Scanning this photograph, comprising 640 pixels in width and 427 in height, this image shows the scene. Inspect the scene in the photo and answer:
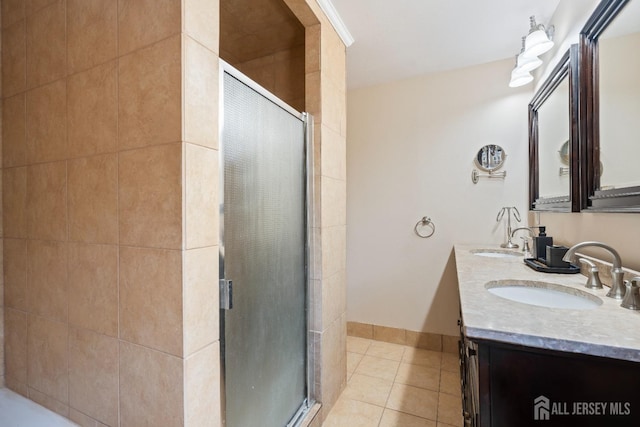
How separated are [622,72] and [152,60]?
65.9 inches

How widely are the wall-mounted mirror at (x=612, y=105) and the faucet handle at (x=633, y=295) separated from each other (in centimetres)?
27

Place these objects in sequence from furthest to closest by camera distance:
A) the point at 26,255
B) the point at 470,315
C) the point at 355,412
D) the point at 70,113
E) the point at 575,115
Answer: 1. the point at 355,412
2. the point at 575,115
3. the point at 26,255
4. the point at 70,113
5. the point at 470,315

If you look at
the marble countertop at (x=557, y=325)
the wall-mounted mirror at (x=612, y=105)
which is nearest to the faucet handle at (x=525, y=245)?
the wall-mounted mirror at (x=612, y=105)

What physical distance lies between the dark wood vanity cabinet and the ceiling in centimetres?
186

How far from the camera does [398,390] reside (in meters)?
2.00

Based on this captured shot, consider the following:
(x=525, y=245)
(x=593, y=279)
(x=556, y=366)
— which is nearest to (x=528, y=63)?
(x=525, y=245)

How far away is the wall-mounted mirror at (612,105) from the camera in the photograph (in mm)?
1036

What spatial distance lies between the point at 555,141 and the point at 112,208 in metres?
2.31

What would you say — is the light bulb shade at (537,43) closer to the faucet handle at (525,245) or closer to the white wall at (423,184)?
the white wall at (423,184)

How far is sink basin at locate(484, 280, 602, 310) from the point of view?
44.6 inches

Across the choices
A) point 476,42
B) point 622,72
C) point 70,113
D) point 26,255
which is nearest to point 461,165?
point 476,42

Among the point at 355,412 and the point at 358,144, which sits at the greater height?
the point at 358,144

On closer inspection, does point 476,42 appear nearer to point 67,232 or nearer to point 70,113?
point 70,113

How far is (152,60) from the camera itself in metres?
0.88
